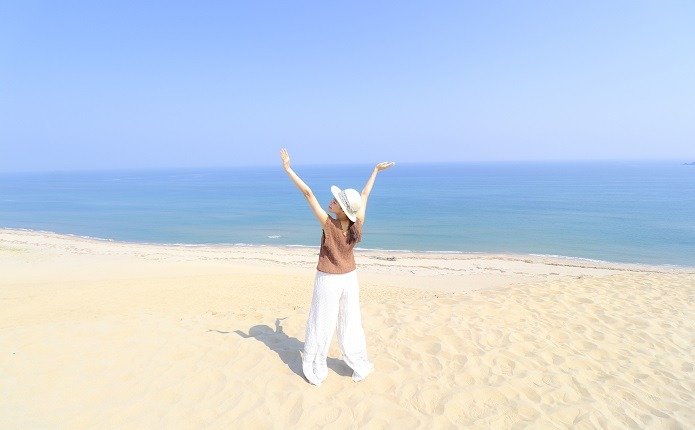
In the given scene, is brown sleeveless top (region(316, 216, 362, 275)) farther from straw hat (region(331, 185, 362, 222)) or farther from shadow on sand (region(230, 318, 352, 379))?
shadow on sand (region(230, 318, 352, 379))

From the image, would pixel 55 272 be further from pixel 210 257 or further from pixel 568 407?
pixel 568 407

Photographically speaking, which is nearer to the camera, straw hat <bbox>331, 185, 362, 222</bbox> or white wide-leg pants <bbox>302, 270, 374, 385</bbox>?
straw hat <bbox>331, 185, 362, 222</bbox>

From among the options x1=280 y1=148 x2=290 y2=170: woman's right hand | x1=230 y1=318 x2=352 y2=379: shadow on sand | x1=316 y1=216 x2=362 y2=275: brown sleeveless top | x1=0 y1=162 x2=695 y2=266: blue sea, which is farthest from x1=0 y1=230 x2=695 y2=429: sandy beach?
x1=0 y1=162 x2=695 y2=266: blue sea

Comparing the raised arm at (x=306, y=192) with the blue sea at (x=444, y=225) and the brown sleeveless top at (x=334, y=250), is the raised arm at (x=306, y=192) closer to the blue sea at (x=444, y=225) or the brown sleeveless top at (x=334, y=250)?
the brown sleeveless top at (x=334, y=250)

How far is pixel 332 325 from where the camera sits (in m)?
3.88

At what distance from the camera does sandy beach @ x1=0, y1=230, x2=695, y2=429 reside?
3.55m

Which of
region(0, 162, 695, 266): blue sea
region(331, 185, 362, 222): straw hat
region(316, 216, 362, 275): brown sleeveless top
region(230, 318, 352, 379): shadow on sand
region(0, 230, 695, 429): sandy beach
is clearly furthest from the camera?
region(0, 162, 695, 266): blue sea

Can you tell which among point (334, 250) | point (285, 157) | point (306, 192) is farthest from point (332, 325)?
point (285, 157)

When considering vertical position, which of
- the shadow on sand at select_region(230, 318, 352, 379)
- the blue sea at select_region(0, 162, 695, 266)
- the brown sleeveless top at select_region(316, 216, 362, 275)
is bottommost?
the blue sea at select_region(0, 162, 695, 266)

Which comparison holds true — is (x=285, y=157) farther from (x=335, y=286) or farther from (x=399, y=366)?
(x=399, y=366)

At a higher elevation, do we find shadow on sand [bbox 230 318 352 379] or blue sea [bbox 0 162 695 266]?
shadow on sand [bbox 230 318 352 379]

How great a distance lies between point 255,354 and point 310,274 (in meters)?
11.2

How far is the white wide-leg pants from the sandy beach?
173 millimetres

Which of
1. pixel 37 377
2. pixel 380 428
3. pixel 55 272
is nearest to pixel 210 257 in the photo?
pixel 55 272
